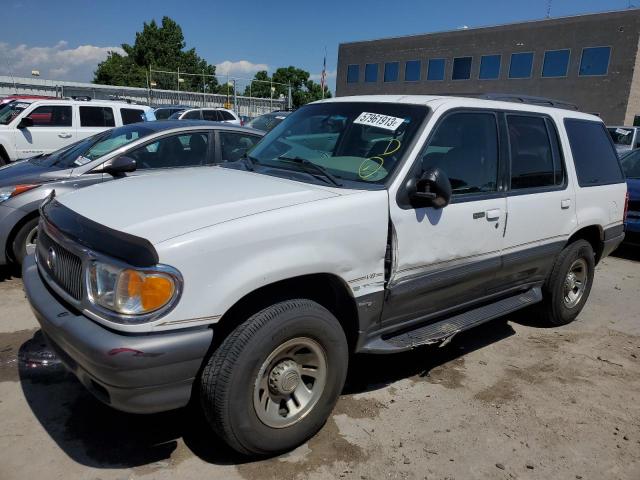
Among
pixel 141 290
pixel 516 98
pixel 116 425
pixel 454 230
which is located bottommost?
pixel 116 425

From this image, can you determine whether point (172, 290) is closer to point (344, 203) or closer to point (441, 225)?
point (344, 203)

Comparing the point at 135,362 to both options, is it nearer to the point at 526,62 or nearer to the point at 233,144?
the point at 233,144

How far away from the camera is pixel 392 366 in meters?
3.96

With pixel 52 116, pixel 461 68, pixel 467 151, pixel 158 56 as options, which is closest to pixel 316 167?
pixel 467 151

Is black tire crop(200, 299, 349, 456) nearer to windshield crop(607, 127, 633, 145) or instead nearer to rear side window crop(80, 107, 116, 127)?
rear side window crop(80, 107, 116, 127)

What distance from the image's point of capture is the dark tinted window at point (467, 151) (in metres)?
3.35

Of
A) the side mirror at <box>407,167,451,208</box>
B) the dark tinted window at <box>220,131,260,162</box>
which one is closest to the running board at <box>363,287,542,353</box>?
the side mirror at <box>407,167,451,208</box>

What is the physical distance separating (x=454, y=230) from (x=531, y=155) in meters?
1.22

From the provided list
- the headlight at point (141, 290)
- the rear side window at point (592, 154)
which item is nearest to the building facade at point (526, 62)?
the rear side window at point (592, 154)

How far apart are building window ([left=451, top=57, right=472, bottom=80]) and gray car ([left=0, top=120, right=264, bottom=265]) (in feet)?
127

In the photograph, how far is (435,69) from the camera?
4306 cm

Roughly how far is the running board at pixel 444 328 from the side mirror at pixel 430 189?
2.85ft

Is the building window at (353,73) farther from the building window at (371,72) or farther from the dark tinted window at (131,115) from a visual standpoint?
the dark tinted window at (131,115)

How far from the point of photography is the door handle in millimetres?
3566
